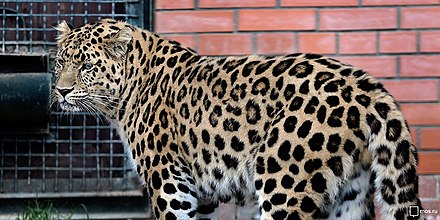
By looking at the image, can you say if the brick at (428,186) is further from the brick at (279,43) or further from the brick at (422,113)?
the brick at (279,43)

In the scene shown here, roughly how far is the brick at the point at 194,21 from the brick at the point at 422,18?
1079mm

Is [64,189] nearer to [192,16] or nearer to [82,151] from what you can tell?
[82,151]

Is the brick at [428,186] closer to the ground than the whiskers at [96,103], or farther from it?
closer to the ground

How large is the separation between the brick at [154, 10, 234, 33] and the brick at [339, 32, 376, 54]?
694 mm

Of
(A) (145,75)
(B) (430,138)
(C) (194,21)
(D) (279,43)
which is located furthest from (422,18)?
(A) (145,75)

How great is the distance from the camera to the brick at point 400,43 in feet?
21.8

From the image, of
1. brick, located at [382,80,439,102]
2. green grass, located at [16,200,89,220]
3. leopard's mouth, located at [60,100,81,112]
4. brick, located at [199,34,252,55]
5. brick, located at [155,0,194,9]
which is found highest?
brick, located at [155,0,194,9]

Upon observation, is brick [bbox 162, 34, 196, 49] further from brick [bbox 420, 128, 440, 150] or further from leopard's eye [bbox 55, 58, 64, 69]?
brick [bbox 420, 128, 440, 150]

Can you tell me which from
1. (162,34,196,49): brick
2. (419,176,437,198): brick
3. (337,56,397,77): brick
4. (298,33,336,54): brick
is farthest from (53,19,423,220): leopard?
(419,176,437,198): brick

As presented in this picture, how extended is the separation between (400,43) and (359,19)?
0.96ft

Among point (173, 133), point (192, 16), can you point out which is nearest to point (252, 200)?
point (173, 133)

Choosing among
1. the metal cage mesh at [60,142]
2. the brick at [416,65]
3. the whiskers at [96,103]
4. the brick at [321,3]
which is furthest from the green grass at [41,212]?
the brick at [416,65]

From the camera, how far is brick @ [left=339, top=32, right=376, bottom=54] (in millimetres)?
6660

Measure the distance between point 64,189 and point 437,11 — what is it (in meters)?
2.67
